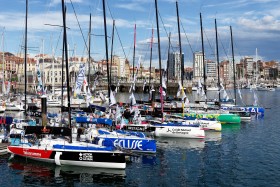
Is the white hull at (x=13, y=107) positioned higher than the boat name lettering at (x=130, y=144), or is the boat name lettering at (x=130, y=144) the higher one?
the white hull at (x=13, y=107)

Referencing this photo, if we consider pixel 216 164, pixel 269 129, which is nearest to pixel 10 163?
pixel 216 164

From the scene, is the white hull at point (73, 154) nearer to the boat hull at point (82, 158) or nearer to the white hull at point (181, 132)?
the boat hull at point (82, 158)

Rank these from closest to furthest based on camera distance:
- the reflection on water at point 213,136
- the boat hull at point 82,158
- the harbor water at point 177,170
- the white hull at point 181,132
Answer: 1. the harbor water at point 177,170
2. the boat hull at point 82,158
3. the white hull at point 181,132
4. the reflection on water at point 213,136

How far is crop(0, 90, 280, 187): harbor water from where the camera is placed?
20.1m

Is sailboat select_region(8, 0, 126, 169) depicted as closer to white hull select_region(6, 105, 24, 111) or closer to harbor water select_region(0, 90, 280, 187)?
harbor water select_region(0, 90, 280, 187)

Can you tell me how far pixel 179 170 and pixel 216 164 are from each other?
10.3 ft

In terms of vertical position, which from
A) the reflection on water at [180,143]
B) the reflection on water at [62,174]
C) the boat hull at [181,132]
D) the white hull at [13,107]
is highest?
the white hull at [13,107]

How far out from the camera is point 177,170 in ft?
73.5

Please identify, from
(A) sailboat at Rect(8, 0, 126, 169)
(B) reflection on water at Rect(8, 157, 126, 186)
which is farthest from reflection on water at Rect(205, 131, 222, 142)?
(B) reflection on water at Rect(8, 157, 126, 186)

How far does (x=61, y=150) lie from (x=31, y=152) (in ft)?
8.10

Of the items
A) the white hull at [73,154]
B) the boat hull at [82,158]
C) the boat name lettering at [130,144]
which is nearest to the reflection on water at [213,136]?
the boat name lettering at [130,144]

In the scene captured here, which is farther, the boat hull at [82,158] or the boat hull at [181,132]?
the boat hull at [181,132]

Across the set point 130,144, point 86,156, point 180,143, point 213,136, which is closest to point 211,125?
point 213,136

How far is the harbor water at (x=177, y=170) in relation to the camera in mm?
20109
